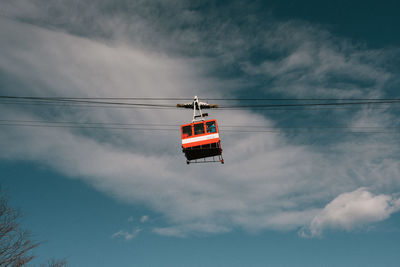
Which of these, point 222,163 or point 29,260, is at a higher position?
point 222,163

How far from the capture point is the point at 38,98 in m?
15.8

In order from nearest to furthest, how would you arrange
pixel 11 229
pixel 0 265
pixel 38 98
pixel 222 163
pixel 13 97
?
pixel 13 97, pixel 38 98, pixel 222 163, pixel 0 265, pixel 11 229

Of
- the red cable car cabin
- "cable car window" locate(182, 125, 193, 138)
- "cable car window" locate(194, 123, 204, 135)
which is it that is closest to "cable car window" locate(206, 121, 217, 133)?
the red cable car cabin

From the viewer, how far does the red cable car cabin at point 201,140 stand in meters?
18.2

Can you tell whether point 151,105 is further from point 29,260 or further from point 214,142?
point 29,260

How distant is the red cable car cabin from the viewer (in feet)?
59.8

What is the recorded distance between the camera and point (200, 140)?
18297 millimetres

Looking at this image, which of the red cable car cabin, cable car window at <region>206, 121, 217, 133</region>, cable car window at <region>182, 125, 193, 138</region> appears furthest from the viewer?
cable car window at <region>182, 125, 193, 138</region>

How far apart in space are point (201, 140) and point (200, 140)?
60mm

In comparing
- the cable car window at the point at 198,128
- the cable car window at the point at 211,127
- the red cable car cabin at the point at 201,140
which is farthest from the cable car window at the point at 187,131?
the cable car window at the point at 211,127

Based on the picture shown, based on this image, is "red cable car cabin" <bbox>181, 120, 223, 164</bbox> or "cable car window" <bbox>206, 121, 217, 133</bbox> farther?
"cable car window" <bbox>206, 121, 217, 133</bbox>

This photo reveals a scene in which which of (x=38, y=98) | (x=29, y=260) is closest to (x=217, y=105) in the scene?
(x=38, y=98)

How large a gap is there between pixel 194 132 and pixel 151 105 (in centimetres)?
308

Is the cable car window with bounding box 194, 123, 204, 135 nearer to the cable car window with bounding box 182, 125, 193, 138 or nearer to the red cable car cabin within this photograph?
the red cable car cabin
